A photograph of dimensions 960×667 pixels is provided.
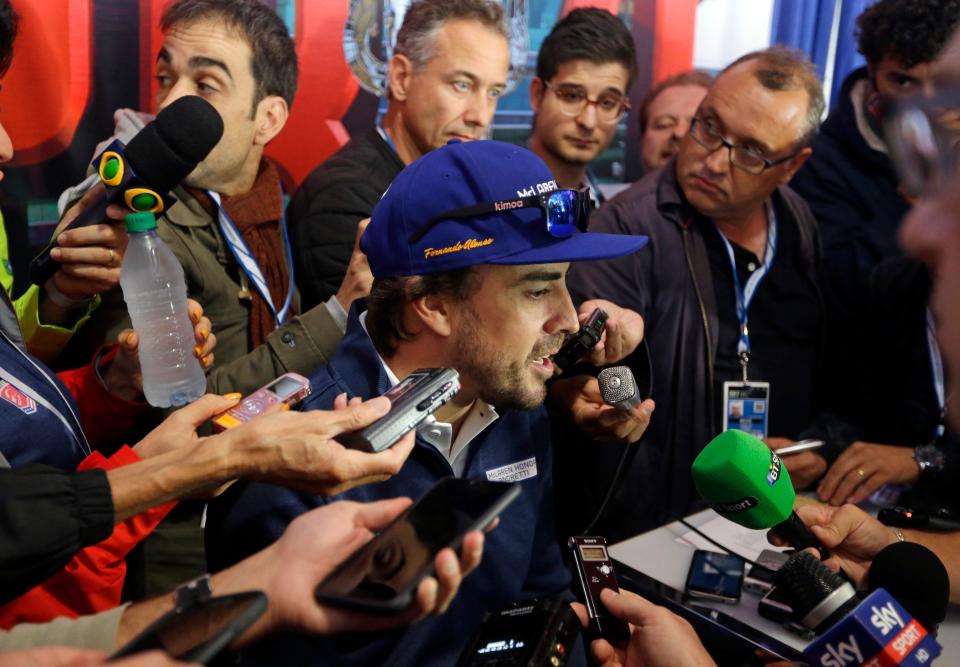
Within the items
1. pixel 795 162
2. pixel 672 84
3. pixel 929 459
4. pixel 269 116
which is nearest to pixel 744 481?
pixel 929 459

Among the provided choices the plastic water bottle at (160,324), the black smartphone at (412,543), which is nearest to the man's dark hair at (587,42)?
the plastic water bottle at (160,324)

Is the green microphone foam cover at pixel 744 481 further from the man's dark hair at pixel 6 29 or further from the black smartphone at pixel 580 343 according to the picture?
the man's dark hair at pixel 6 29

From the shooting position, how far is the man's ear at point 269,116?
2.77 meters

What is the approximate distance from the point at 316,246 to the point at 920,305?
2.15 metres

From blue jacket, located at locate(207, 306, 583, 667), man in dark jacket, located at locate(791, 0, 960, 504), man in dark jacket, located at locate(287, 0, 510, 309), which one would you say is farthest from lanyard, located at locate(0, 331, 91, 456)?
man in dark jacket, located at locate(791, 0, 960, 504)

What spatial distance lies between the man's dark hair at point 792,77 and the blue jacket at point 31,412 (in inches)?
97.8

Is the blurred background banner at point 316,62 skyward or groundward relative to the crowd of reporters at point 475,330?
skyward

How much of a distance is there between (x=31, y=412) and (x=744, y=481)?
1.50 meters

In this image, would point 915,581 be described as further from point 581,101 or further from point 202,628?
point 581,101

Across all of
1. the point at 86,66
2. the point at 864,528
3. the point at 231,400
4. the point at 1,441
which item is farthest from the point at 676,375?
the point at 86,66

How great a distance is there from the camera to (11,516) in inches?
51.8

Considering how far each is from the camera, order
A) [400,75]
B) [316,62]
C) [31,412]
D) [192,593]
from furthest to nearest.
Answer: [316,62] → [400,75] → [31,412] → [192,593]

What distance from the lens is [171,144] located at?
1.93 m

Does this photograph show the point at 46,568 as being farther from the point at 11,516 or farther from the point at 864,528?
the point at 864,528
